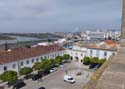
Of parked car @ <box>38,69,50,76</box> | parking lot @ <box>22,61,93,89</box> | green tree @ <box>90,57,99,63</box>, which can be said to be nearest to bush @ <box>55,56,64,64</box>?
parking lot @ <box>22,61,93,89</box>

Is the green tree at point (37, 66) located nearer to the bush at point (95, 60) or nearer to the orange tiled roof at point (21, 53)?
the orange tiled roof at point (21, 53)

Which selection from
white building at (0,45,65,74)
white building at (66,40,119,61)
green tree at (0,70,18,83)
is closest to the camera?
green tree at (0,70,18,83)

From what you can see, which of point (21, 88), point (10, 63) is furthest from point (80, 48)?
point (21, 88)

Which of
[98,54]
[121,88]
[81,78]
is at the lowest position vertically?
[81,78]

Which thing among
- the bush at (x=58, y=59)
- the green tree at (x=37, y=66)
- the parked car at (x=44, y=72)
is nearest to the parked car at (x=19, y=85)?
the parked car at (x=44, y=72)

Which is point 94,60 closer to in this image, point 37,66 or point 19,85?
point 37,66

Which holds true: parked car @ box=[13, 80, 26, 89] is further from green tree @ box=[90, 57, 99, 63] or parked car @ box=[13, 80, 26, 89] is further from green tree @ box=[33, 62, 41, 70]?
green tree @ box=[90, 57, 99, 63]

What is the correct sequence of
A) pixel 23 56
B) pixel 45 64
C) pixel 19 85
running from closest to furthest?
pixel 19 85 → pixel 45 64 → pixel 23 56

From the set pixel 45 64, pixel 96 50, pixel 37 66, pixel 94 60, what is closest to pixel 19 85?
pixel 37 66

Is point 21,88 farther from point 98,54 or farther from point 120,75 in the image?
point 120,75

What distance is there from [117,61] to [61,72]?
36.6m

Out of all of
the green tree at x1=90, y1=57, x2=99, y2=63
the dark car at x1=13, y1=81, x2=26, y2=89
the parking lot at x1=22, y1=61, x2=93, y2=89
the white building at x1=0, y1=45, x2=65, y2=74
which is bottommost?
the parking lot at x1=22, y1=61, x2=93, y2=89

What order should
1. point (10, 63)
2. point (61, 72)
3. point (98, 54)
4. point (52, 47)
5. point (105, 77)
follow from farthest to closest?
point (52, 47)
point (98, 54)
point (61, 72)
point (10, 63)
point (105, 77)

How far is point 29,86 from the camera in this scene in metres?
31.1
